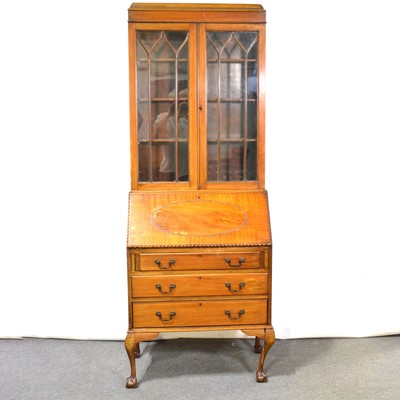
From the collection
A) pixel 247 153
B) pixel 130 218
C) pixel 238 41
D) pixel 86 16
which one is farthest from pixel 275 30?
pixel 130 218

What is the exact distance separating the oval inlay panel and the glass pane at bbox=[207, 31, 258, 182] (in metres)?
0.19

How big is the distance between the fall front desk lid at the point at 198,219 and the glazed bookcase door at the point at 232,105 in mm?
97

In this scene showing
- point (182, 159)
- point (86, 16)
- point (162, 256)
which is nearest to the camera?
point (162, 256)

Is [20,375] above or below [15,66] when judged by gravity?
below

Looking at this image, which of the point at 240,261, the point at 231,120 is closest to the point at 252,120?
the point at 231,120

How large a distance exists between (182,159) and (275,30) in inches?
41.3

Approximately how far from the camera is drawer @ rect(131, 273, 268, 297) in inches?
105

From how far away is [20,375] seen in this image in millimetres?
2820

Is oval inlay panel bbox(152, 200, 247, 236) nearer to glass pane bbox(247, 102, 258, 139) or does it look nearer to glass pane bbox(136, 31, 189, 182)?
glass pane bbox(136, 31, 189, 182)

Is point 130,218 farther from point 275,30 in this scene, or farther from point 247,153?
point 275,30

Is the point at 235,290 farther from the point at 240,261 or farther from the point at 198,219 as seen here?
the point at 198,219

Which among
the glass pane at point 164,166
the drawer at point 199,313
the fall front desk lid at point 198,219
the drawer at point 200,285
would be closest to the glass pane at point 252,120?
the fall front desk lid at point 198,219

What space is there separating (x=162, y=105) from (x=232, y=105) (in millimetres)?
383

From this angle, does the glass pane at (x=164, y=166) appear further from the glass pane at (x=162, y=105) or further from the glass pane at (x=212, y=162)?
the glass pane at (x=212, y=162)
